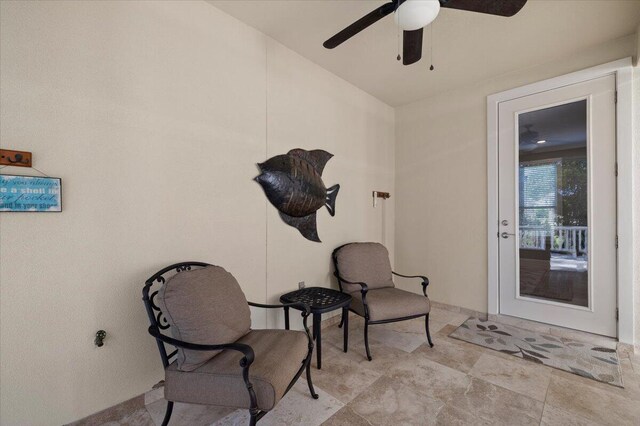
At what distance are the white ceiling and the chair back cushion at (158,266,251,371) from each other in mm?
2088

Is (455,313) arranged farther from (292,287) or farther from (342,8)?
(342,8)

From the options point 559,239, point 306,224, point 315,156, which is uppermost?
point 315,156

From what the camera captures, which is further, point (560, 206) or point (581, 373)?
point (560, 206)

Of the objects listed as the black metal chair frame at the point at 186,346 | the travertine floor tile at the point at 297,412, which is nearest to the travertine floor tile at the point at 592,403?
the travertine floor tile at the point at 297,412

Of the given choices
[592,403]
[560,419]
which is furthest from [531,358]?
[560,419]

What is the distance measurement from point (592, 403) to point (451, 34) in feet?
9.86

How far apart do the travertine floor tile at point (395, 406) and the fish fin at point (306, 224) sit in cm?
146

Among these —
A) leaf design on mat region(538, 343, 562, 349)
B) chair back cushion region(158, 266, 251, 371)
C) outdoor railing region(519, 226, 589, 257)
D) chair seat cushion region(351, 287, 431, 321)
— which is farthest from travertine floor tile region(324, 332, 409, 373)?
outdoor railing region(519, 226, 589, 257)

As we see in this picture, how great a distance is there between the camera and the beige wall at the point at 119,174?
148cm

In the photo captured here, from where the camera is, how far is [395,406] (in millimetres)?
1833

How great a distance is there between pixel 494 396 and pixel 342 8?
3045 mm

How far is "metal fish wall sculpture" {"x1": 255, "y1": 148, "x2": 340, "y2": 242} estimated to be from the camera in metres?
A: 2.59

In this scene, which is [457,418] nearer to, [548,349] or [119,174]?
[548,349]

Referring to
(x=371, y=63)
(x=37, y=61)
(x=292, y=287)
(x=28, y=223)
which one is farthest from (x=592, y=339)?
(x=37, y=61)
